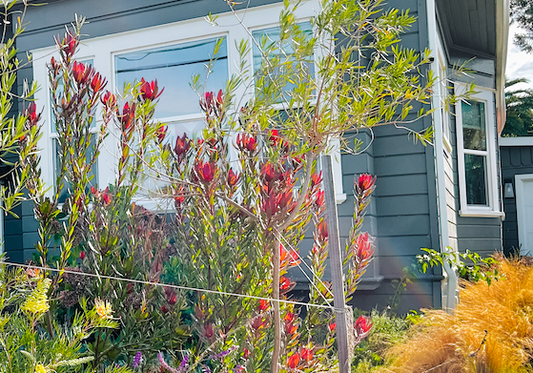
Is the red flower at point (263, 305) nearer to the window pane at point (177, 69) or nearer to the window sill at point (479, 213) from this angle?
the window pane at point (177, 69)

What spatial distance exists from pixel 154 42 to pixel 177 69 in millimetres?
344

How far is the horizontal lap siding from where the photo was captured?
10260 mm

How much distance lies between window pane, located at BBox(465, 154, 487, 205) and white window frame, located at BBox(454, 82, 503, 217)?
0.17 feet

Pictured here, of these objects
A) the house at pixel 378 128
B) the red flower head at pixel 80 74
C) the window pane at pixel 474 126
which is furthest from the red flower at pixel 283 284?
the window pane at pixel 474 126

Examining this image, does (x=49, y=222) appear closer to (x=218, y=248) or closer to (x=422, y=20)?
(x=218, y=248)

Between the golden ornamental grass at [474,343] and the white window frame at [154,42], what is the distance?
4.85 ft

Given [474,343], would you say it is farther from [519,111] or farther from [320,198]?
[519,111]

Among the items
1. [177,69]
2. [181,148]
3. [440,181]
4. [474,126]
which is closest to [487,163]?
[474,126]

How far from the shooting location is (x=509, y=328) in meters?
2.93

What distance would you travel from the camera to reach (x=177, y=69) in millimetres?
4820

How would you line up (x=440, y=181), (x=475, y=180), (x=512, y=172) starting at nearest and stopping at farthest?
(x=440, y=181) → (x=475, y=180) → (x=512, y=172)

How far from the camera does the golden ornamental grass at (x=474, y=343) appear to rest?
2432 mm

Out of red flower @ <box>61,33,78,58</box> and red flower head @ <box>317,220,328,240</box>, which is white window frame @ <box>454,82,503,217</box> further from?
red flower @ <box>61,33,78,58</box>

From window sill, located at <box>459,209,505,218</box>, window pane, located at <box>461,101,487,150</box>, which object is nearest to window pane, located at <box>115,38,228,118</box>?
window sill, located at <box>459,209,505,218</box>
